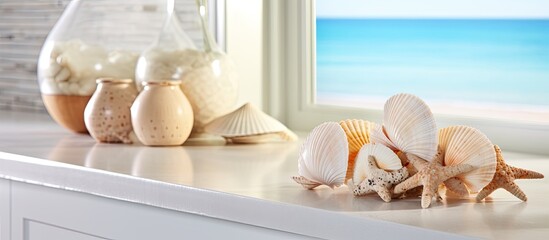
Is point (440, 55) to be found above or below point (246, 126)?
above

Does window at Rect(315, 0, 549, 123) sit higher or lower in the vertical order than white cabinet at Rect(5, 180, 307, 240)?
higher

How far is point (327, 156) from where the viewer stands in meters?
1.31

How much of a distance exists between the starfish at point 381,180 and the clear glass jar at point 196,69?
66 cm

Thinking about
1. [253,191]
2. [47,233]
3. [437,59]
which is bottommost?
[47,233]

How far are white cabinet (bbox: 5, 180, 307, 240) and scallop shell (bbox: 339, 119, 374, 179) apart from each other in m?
0.17

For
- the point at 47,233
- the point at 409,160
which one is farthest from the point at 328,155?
the point at 47,233

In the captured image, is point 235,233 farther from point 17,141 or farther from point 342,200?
point 17,141

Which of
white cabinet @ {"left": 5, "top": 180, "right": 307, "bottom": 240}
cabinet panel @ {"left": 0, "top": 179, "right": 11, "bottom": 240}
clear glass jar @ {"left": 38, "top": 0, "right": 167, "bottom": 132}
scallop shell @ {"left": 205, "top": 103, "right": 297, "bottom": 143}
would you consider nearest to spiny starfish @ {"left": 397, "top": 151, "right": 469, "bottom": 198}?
white cabinet @ {"left": 5, "top": 180, "right": 307, "bottom": 240}

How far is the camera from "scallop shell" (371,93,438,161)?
126 centimetres

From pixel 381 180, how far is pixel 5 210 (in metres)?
0.70

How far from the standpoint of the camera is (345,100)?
2.04m

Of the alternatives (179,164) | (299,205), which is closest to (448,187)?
(299,205)

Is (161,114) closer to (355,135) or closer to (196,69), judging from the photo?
(196,69)

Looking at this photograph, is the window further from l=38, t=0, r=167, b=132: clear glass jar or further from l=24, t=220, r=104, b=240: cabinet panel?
l=24, t=220, r=104, b=240: cabinet panel
